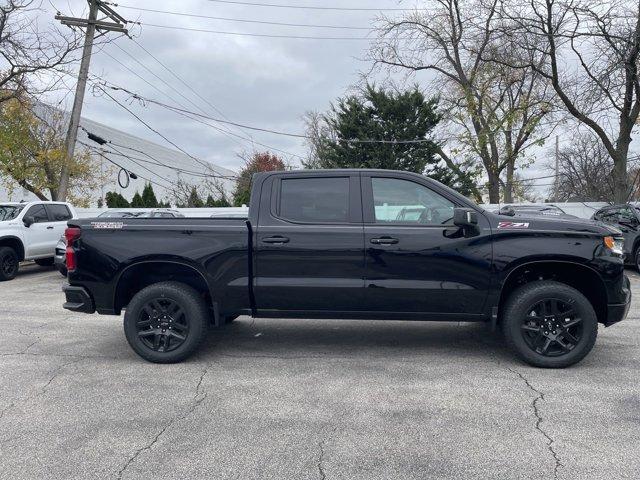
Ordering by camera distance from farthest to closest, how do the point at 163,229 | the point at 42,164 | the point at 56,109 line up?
the point at 56,109 < the point at 42,164 < the point at 163,229

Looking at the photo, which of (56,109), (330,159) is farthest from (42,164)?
(330,159)

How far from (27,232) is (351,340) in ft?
32.2

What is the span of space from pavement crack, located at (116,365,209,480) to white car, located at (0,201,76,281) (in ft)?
30.4

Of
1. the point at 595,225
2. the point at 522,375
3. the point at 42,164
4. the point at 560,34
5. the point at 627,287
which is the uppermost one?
the point at 560,34

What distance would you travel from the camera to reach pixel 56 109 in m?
26.6

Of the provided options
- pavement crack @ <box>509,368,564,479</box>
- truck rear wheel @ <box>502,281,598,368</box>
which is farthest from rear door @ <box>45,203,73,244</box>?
pavement crack @ <box>509,368,564,479</box>

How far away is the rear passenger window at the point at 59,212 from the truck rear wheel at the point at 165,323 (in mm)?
9660

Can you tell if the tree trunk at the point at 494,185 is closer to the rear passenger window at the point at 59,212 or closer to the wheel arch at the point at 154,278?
the rear passenger window at the point at 59,212

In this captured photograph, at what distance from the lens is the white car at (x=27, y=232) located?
12.0m

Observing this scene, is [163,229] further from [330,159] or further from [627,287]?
[330,159]

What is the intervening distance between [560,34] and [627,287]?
625 inches

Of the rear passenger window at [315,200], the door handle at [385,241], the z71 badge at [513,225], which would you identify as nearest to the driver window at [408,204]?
the door handle at [385,241]

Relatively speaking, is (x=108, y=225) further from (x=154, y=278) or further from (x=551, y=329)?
(x=551, y=329)

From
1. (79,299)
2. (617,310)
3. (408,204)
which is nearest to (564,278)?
(617,310)
